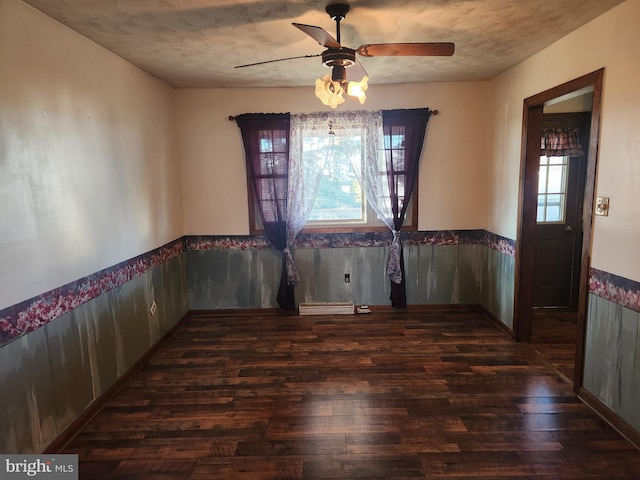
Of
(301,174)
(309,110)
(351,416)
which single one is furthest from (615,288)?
(309,110)

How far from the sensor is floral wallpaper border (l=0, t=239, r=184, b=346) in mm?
1871

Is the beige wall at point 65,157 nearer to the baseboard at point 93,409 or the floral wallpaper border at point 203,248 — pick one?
the floral wallpaper border at point 203,248

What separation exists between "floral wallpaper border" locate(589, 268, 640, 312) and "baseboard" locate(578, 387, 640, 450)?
679 millimetres

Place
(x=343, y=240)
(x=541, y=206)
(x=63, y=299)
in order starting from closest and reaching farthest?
1. (x=63, y=299)
2. (x=541, y=206)
3. (x=343, y=240)

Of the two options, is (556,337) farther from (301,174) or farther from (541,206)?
(301,174)

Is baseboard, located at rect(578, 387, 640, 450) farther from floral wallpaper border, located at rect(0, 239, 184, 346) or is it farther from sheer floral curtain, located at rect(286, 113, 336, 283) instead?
floral wallpaper border, located at rect(0, 239, 184, 346)

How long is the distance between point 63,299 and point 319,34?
2.09m

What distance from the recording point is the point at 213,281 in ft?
14.2

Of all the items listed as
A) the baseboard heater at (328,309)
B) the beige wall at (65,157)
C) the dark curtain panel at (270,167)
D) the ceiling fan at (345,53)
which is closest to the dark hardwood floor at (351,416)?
the baseboard heater at (328,309)

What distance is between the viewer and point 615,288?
7.41 ft

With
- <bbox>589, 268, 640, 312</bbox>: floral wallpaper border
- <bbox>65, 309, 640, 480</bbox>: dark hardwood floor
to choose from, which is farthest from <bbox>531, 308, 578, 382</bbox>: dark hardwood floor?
<bbox>589, 268, 640, 312</bbox>: floral wallpaper border

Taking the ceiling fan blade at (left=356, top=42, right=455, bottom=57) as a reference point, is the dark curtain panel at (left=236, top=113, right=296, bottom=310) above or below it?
below

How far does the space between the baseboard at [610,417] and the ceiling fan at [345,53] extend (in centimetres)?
236

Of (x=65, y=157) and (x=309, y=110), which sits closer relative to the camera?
(x=65, y=157)
